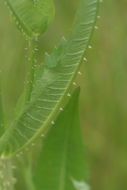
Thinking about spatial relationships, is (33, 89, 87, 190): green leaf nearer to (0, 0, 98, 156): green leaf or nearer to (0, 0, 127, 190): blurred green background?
(0, 0, 98, 156): green leaf

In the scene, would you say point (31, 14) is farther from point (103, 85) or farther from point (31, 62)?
point (103, 85)

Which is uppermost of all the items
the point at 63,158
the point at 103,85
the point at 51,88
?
the point at 51,88

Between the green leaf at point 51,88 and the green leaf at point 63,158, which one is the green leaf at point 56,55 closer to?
the green leaf at point 51,88

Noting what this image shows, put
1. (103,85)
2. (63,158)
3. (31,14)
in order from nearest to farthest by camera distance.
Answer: (31,14)
(63,158)
(103,85)

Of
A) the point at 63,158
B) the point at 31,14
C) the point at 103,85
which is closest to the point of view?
the point at 31,14

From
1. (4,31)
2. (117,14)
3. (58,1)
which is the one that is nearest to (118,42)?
(117,14)

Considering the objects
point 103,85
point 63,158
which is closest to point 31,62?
point 63,158

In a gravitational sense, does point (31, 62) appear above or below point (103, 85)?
above
